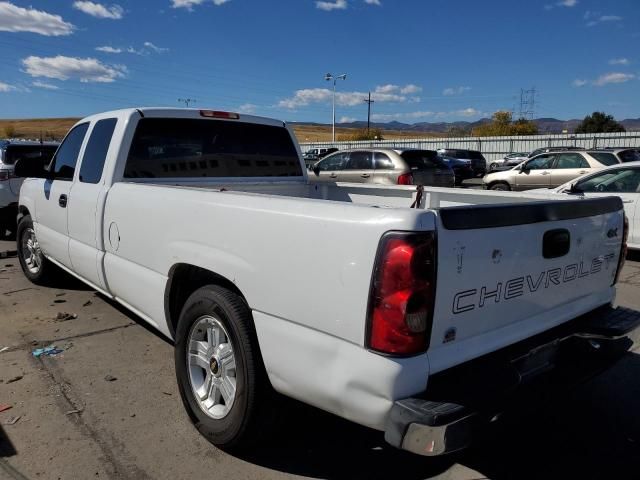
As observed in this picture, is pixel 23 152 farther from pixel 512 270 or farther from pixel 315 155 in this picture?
pixel 315 155

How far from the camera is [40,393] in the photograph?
359 cm

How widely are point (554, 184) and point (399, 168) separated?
611cm

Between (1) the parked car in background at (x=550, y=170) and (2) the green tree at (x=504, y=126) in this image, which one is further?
(2) the green tree at (x=504, y=126)

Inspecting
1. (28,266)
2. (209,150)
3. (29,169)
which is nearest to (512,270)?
(209,150)

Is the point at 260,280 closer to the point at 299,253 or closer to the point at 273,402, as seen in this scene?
the point at 299,253

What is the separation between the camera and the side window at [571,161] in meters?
15.7

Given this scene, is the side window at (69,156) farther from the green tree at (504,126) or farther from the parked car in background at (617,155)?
the green tree at (504,126)

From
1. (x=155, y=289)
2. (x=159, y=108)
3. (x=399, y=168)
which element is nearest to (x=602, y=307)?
(x=155, y=289)

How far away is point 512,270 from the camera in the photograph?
2.42m

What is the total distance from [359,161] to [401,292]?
12022 millimetres

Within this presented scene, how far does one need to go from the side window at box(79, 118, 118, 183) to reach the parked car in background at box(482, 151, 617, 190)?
1436cm

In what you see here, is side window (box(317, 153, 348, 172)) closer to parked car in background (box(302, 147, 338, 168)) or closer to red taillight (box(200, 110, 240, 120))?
red taillight (box(200, 110, 240, 120))

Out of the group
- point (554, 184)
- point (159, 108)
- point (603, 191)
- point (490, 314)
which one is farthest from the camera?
point (554, 184)

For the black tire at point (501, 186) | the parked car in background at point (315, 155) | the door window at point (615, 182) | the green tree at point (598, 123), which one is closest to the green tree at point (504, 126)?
Result: the green tree at point (598, 123)
